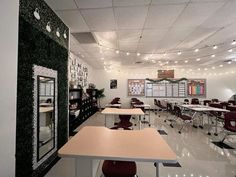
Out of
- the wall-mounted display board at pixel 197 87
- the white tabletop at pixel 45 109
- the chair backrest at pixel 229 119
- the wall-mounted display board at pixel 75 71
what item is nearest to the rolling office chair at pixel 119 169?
the white tabletop at pixel 45 109

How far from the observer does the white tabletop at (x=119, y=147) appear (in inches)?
54.4

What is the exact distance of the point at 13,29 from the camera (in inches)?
68.9

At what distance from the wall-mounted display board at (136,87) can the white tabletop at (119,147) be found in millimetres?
8594

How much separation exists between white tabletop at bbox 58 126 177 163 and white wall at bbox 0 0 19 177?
64 cm

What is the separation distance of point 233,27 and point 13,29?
469cm

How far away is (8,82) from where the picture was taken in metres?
1.67

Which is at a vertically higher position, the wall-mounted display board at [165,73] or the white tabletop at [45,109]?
the wall-mounted display board at [165,73]

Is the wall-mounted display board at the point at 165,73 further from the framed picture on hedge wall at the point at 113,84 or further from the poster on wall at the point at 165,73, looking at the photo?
the framed picture on hedge wall at the point at 113,84

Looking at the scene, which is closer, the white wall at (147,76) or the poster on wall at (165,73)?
the poster on wall at (165,73)

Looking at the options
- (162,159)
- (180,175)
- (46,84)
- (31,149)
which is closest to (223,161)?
(180,175)

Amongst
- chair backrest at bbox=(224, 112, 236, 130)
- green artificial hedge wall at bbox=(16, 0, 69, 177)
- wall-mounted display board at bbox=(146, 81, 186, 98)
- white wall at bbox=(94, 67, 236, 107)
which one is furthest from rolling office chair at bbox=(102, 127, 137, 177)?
wall-mounted display board at bbox=(146, 81, 186, 98)

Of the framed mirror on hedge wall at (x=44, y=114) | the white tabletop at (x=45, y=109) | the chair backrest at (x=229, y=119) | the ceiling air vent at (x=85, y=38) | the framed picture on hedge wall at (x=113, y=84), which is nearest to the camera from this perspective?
the framed mirror on hedge wall at (x=44, y=114)

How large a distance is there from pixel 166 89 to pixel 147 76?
156 cm

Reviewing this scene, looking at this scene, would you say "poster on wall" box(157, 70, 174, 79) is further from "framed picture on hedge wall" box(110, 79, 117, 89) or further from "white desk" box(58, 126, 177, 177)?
"white desk" box(58, 126, 177, 177)
